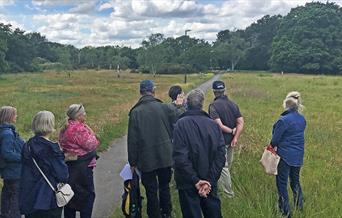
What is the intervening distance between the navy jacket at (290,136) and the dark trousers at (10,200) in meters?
3.80

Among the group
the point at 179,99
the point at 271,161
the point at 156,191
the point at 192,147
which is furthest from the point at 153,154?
the point at 271,161

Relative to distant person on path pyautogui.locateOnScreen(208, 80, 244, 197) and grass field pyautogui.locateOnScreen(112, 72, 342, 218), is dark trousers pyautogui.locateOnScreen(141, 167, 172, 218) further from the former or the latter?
distant person on path pyautogui.locateOnScreen(208, 80, 244, 197)

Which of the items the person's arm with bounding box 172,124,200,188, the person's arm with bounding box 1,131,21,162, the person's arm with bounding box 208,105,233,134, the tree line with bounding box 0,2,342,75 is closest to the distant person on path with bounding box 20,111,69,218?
the person's arm with bounding box 1,131,21,162

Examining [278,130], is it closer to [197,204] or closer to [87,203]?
[197,204]

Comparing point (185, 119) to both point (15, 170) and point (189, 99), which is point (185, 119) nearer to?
point (189, 99)

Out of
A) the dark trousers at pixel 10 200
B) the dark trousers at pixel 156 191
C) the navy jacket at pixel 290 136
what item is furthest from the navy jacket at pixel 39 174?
the navy jacket at pixel 290 136

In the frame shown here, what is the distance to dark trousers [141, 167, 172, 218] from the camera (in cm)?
610

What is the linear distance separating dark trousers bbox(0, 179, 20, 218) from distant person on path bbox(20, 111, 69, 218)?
99 cm

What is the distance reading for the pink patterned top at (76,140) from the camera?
223 inches

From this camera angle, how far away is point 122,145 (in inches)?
500

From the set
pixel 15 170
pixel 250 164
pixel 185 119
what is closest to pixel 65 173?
pixel 15 170

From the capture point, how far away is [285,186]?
6367 mm

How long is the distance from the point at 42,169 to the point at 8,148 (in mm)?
819

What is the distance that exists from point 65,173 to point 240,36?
128 m
